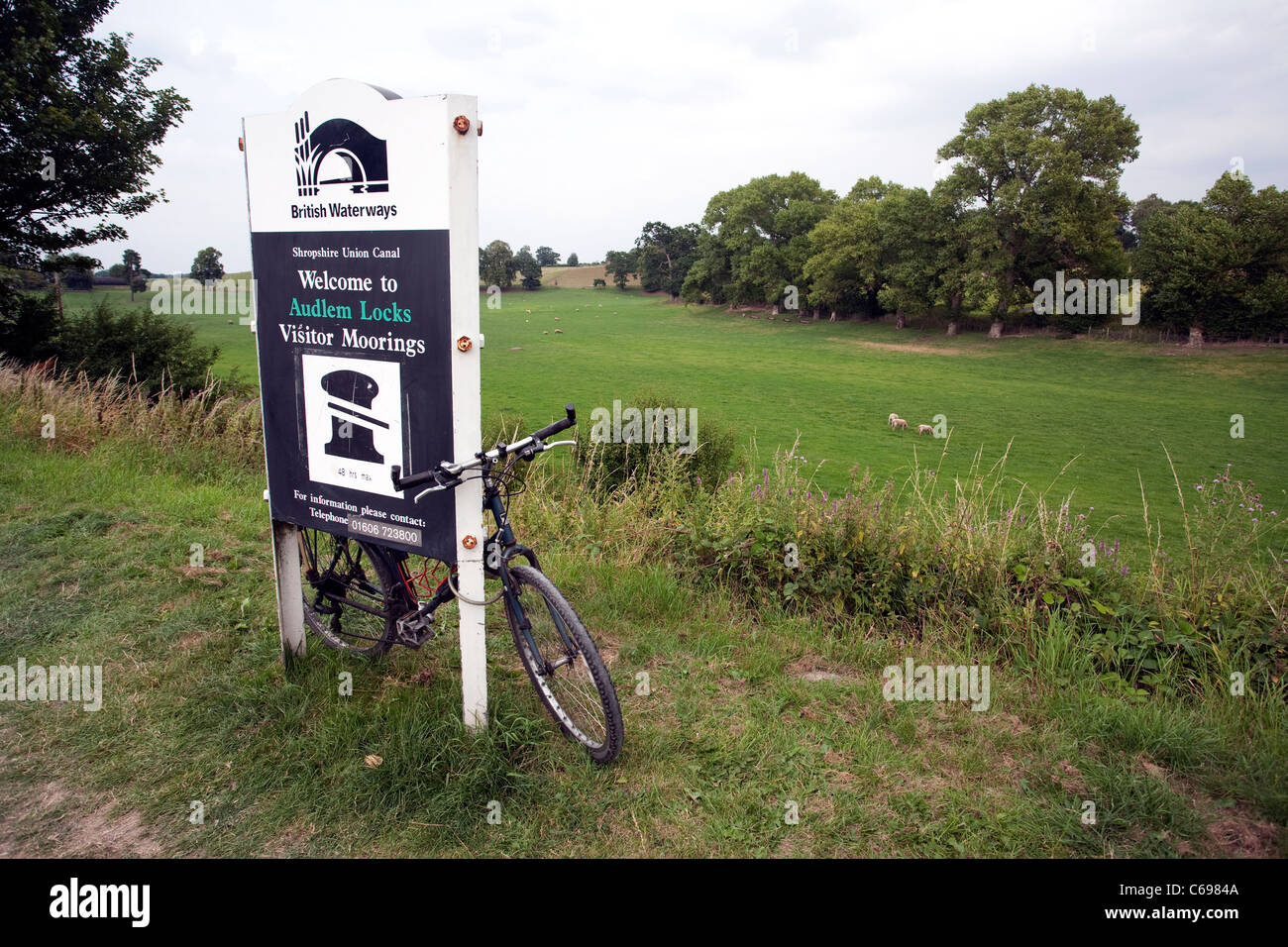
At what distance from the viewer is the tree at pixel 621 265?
128 m

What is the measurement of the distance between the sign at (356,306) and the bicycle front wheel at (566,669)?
50 cm

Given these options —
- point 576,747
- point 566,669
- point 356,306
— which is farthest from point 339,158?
point 576,747

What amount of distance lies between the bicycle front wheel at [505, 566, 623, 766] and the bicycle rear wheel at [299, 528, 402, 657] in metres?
0.95

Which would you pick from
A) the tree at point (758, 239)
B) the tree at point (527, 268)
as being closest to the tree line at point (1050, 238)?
the tree at point (758, 239)

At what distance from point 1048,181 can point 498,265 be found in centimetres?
8653

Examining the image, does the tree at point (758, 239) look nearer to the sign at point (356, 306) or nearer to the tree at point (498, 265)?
the tree at point (498, 265)

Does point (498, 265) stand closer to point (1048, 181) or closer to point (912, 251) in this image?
point (912, 251)

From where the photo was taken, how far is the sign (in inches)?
133

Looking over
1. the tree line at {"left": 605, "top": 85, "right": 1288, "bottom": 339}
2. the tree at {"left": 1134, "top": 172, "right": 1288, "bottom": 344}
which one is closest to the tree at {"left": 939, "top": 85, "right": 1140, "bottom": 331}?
the tree line at {"left": 605, "top": 85, "right": 1288, "bottom": 339}

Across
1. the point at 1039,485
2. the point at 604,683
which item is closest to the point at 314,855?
the point at 604,683

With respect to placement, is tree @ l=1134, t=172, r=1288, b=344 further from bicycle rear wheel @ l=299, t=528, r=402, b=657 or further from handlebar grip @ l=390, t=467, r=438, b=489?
handlebar grip @ l=390, t=467, r=438, b=489

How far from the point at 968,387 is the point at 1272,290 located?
682 inches
